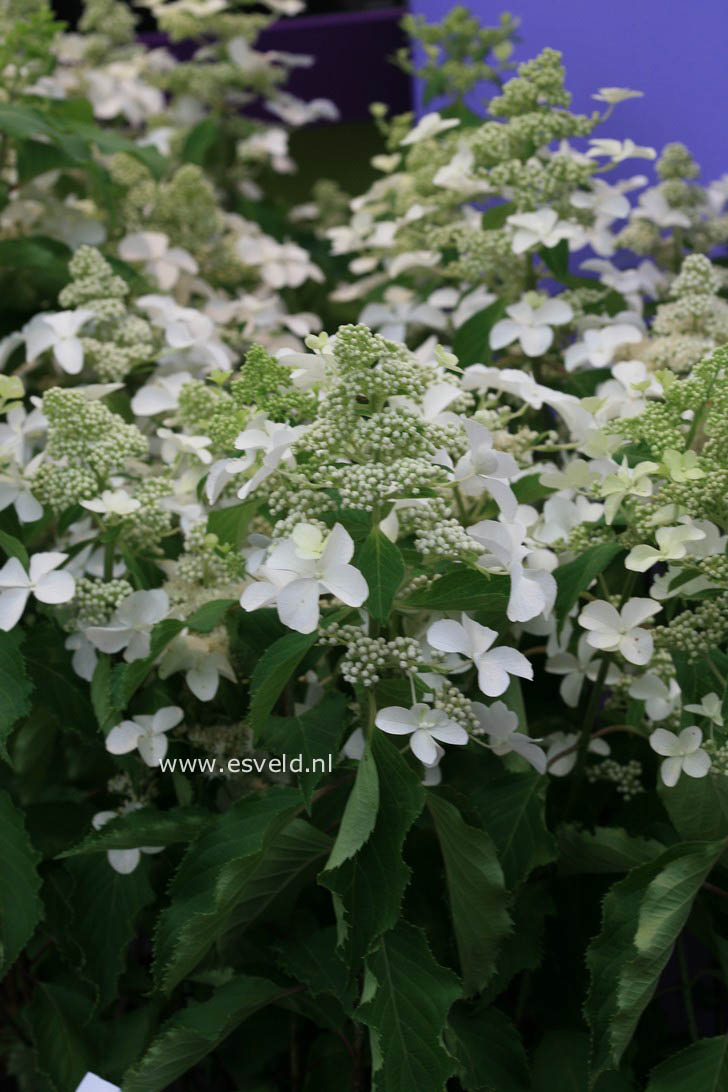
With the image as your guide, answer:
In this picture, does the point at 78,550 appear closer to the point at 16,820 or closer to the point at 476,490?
the point at 16,820

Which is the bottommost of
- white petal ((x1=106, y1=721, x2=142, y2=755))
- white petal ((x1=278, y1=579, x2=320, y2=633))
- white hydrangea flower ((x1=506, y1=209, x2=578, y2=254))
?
white petal ((x1=106, y1=721, x2=142, y2=755))

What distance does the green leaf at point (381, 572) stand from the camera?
2.04ft

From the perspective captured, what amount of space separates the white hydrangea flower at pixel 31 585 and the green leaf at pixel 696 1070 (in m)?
0.46

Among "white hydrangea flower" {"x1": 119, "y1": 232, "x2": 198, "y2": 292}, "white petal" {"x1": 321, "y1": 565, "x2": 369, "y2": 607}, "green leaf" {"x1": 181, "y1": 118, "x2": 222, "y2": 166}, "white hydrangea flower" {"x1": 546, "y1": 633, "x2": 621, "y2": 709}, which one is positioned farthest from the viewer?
"green leaf" {"x1": 181, "y1": 118, "x2": 222, "y2": 166}

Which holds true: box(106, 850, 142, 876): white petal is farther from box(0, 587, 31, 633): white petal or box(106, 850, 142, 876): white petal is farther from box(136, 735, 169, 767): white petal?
box(0, 587, 31, 633): white petal

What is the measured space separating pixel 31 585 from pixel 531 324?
1.56ft

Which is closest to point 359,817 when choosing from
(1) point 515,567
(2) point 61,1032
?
(1) point 515,567

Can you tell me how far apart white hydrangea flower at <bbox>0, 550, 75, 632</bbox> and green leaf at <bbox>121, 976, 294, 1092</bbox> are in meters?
0.27

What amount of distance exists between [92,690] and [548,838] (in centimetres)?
32

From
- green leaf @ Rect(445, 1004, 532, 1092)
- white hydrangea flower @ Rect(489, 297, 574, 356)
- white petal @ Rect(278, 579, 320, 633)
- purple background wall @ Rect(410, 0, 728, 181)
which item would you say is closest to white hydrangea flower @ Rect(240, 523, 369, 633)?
white petal @ Rect(278, 579, 320, 633)

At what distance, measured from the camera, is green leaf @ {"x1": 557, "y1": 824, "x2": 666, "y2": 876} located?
77cm

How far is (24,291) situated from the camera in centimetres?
115

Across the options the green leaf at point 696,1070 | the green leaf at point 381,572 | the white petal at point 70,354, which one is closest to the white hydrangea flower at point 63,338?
the white petal at point 70,354

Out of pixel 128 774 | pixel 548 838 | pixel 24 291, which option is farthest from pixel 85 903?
pixel 24 291
